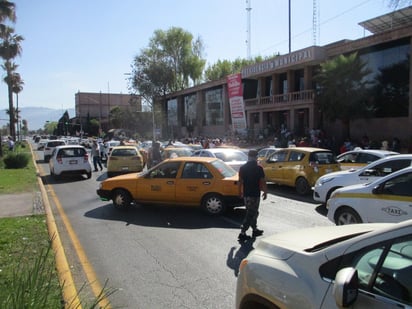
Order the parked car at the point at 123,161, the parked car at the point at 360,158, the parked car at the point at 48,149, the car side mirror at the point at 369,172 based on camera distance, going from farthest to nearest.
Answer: the parked car at the point at 48,149 → the parked car at the point at 123,161 → the parked car at the point at 360,158 → the car side mirror at the point at 369,172

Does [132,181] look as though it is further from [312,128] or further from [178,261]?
[312,128]

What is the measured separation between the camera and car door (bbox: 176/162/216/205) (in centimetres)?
1002

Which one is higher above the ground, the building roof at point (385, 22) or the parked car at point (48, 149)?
the building roof at point (385, 22)

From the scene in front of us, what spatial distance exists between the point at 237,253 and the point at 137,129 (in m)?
73.5

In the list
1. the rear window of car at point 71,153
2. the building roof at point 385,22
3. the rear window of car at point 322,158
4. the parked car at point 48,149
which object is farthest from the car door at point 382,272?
the building roof at point 385,22

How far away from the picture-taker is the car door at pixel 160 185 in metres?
10.2

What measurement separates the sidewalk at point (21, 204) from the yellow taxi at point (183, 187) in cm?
178

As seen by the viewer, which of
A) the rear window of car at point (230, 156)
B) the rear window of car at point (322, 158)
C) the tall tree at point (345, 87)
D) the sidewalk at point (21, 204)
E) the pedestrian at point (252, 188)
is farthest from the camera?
the tall tree at point (345, 87)

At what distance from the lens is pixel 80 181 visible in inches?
706

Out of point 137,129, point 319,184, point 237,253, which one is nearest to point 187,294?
point 237,253

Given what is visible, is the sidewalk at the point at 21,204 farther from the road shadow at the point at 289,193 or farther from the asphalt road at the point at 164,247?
the road shadow at the point at 289,193

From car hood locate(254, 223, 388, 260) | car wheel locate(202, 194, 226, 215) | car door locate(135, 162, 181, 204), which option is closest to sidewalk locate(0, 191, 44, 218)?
car door locate(135, 162, 181, 204)

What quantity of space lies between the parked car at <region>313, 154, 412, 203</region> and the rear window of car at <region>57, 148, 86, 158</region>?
38.3ft

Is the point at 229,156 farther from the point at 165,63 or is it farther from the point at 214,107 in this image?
the point at 165,63
